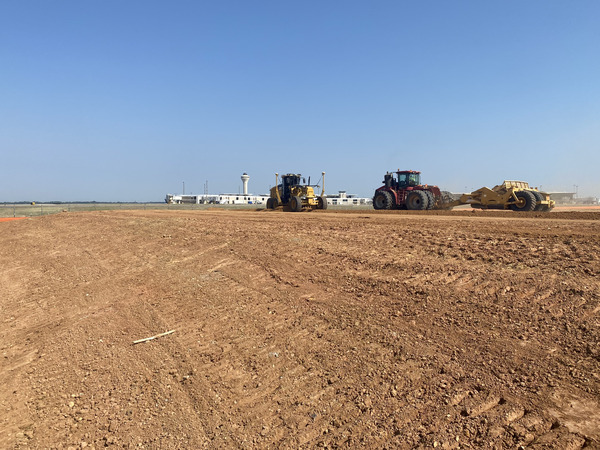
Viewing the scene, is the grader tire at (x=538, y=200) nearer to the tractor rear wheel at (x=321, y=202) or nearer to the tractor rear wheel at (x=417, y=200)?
the tractor rear wheel at (x=417, y=200)

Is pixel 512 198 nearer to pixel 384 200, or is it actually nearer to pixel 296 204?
pixel 384 200

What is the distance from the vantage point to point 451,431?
329 cm

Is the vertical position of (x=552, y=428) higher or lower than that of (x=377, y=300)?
lower

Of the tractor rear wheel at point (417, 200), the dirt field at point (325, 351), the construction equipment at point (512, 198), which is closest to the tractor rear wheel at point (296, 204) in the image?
the tractor rear wheel at point (417, 200)

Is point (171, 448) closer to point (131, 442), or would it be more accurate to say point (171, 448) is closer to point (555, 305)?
point (131, 442)

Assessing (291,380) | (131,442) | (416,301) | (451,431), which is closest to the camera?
(451,431)

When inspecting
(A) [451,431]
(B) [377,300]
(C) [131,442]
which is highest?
(B) [377,300]

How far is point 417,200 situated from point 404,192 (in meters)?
1.59

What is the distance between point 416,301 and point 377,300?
1.84 feet

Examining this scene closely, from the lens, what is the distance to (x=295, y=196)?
86.8 feet

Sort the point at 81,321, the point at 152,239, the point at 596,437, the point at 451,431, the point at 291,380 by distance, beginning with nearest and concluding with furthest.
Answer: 1. the point at 596,437
2. the point at 451,431
3. the point at 291,380
4. the point at 81,321
5. the point at 152,239

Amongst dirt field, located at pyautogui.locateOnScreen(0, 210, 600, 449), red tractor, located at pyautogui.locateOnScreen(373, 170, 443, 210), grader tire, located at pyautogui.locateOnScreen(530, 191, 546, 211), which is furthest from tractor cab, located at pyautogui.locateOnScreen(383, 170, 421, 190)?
dirt field, located at pyautogui.locateOnScreen(0, 210, 600, 449)

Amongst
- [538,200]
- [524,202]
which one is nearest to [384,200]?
[524,202]

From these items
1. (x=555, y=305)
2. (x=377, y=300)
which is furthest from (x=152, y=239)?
(x=555, y=305)
